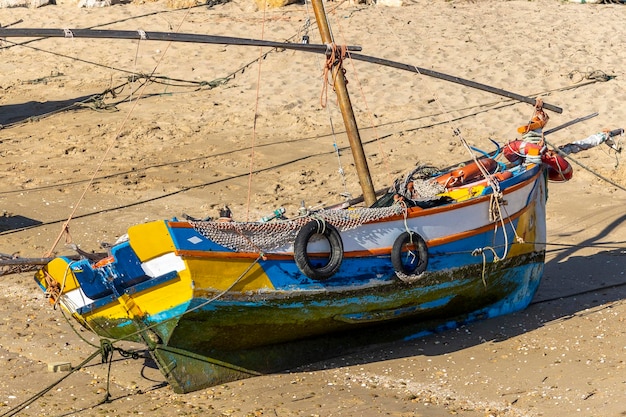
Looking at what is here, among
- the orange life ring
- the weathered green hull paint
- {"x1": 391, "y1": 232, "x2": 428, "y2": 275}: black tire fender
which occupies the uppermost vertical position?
the orange life ring

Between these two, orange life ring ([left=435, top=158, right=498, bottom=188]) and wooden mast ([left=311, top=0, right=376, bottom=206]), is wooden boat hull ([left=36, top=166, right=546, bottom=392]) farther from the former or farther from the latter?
wooden mast ([left=311, top=0, right=376, bottom=206])

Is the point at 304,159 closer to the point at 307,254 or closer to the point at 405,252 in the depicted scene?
the point at 405,252

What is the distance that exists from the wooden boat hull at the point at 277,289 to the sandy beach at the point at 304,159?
0.23 metres

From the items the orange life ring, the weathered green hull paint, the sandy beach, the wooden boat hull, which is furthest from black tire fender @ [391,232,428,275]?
the orange life ring

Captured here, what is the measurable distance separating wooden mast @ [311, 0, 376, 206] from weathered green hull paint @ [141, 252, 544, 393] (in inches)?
49.0

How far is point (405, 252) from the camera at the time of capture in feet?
29.5

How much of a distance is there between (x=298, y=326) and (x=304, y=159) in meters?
6.04

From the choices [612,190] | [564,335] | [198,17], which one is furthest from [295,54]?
[564,335]

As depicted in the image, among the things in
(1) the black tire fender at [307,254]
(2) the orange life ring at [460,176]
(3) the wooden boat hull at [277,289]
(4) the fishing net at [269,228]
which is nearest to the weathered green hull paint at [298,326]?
(3) the wooden boat hull at [277,289]

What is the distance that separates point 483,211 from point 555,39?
30.5 feet

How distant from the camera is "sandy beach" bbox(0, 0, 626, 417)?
8531mm

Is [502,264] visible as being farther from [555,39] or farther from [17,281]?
[555,39]

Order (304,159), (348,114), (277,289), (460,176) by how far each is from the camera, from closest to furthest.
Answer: (277,289)
(460,176)
(348,114)
(304,159)

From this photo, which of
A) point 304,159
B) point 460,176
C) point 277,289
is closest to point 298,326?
point 277,289
